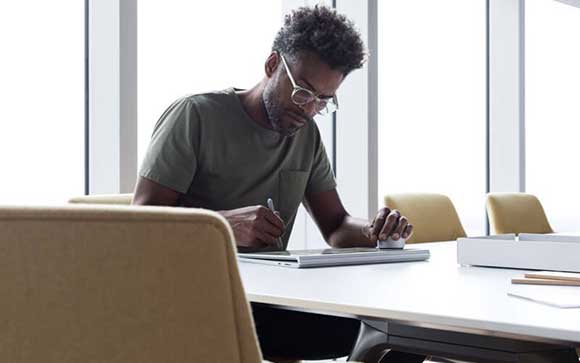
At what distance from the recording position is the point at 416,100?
4348 millimetres

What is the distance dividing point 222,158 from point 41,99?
95cm

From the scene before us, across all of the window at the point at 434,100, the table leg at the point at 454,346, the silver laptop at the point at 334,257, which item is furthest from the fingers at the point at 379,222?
the window at the point at 434,100

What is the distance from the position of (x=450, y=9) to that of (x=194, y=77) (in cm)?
217

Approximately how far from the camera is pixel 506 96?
530 centimetres

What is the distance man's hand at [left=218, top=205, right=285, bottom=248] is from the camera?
5.44ft

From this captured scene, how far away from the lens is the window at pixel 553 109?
219 inches

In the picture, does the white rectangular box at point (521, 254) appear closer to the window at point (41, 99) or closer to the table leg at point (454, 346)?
the table leg at point (454, 346)

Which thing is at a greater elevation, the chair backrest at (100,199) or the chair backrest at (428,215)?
the chair backrest at (100,199)

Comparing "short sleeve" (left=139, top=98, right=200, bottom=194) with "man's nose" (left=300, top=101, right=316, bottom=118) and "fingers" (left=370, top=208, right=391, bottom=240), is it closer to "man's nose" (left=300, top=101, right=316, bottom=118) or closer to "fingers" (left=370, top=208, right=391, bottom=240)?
"man's nose" (left=300, top=101, right=316, bottom=118)

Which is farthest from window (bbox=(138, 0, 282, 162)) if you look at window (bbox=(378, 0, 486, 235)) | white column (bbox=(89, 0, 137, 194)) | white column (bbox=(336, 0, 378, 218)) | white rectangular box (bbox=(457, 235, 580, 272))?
white rectangular box (bbox=(457, 235, 580, 272))

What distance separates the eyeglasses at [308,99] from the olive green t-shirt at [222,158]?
16 centimetres

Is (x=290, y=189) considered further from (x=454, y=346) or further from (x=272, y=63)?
(x=454, y=346)

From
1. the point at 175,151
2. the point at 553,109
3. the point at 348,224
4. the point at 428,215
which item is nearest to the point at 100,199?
the point at 175,151

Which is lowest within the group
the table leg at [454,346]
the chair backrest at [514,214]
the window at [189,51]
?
the table leg at [454,346]
